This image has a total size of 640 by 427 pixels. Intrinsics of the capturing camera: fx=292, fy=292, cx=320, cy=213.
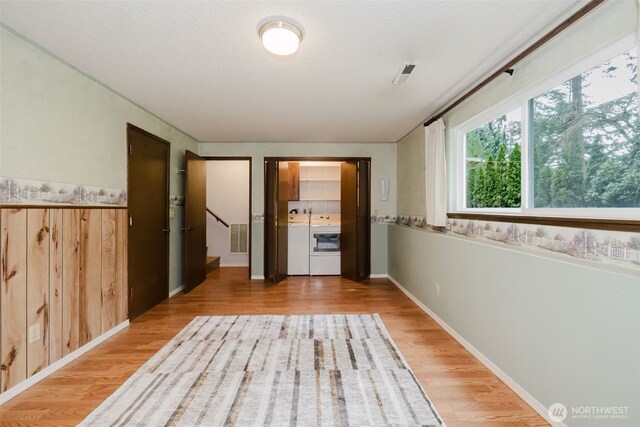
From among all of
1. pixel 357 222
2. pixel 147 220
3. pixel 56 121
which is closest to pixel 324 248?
pixel 357 222

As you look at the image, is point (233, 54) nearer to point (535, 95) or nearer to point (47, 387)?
point (535, 95)

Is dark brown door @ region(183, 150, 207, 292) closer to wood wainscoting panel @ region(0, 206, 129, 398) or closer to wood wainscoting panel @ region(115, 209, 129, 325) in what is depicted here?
wood wainscoting panel @ region(115, 209, 129, 325)

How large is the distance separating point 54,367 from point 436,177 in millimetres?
3618

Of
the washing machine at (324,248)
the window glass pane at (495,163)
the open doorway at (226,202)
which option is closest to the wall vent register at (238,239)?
the open doorway at (226,202)

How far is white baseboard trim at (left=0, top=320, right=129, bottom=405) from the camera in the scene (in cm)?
181

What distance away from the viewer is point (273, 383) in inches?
76.2

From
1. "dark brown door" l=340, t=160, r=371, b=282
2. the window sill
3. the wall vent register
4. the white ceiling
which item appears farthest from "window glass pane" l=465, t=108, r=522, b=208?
the wall vent register

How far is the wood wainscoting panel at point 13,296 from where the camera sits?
1767 mm

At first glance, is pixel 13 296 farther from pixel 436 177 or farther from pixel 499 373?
pixel 436 177

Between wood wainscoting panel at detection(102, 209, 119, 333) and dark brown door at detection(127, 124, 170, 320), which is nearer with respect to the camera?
wood wainscoting panel at detection(102, 209, 119, 333)

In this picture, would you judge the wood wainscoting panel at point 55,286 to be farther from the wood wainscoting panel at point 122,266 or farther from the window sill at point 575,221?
the window sill at point 575,221

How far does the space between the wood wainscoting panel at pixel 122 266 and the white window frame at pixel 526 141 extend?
3341mm

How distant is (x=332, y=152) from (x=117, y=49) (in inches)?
129

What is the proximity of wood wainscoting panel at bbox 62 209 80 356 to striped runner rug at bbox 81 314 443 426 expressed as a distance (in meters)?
0.66
